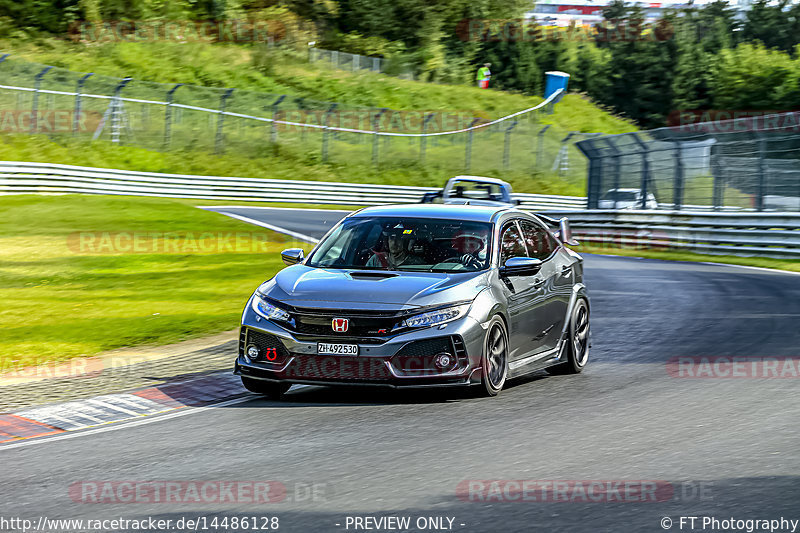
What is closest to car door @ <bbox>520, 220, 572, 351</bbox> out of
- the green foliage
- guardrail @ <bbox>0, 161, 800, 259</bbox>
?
guardrail @ <bbox>0, 161, 800, 259</bbox>

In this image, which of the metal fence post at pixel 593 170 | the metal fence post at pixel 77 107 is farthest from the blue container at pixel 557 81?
the metal fence post at pixel 593 170

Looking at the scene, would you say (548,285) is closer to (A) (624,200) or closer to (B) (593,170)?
(A) (624,200)

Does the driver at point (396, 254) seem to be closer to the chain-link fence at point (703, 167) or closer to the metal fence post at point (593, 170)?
the chain-link fence at point (703, 167)

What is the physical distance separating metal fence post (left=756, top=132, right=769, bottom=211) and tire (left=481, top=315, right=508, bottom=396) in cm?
1923

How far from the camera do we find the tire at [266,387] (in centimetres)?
898

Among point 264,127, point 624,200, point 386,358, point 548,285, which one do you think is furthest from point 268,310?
point 264,127

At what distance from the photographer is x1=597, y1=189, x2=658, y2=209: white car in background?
31562 mm

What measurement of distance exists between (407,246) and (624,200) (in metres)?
24.5

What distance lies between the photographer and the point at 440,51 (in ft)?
251

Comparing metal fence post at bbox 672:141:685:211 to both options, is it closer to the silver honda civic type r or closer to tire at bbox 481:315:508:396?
the silver honda civic type r

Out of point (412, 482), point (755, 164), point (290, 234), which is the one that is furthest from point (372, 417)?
point (755, 164)

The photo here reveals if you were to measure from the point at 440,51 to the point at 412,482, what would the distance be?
237 ft

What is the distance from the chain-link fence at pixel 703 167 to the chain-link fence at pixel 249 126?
1404 cm

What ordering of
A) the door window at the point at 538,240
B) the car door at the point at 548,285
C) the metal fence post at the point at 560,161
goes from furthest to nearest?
the metal fence post at the point at 560,161 < the door window at the point at 538,240 < the car door at the point at 548,285
